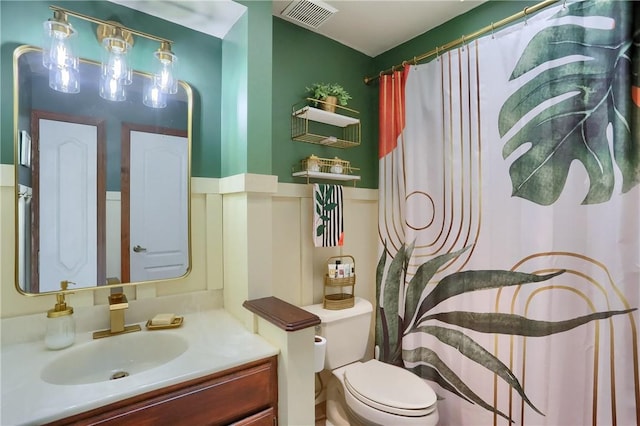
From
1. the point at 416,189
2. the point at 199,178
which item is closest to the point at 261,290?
the point at 199,178

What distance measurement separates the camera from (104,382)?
89cm

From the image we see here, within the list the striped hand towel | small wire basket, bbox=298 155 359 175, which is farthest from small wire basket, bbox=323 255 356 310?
small wire basket, bbox=298 155 359 175

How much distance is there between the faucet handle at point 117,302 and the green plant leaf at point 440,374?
59.7 inches

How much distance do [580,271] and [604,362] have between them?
35 cm

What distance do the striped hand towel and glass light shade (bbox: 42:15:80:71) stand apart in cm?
119

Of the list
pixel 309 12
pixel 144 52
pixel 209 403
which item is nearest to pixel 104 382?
pixel 209 403

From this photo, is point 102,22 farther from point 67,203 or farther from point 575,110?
point 575,110

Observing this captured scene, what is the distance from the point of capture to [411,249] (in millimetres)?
1828

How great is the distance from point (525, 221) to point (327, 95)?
1.21 m

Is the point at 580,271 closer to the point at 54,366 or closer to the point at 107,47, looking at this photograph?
Result: the point at 54,366

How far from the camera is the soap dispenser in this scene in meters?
1.07

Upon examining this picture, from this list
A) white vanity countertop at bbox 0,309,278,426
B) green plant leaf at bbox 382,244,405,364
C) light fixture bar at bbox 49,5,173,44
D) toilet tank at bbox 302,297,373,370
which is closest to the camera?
white vanity countertop at bbox 0,309,278,426

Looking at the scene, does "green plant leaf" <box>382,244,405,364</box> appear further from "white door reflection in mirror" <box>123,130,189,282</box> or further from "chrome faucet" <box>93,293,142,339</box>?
"chrome faucet" <box>93,293,142,339</box>

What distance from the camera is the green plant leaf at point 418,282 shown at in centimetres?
171
